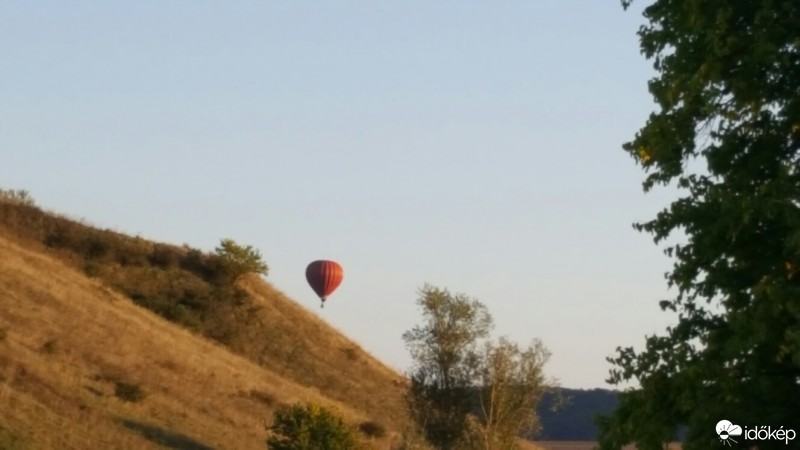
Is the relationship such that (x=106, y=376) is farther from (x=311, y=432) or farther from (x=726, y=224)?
(x=726, y=224)

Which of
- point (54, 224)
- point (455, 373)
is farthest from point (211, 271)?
point (455, 373)

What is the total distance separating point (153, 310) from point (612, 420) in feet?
186

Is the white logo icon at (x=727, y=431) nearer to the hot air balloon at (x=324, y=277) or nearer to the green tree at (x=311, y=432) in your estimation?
the green tree at (x=311, y=432)

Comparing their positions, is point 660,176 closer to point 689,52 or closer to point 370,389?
point 689,52

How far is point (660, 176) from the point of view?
1566 centimetres

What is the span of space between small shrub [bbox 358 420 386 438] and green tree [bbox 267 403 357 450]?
17.1 m

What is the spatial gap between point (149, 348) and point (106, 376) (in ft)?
30.3

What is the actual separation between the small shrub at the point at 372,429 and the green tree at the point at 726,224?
40.1m

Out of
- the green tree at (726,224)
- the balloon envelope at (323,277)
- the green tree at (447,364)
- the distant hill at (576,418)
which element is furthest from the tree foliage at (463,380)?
the distant hill at (576,418)

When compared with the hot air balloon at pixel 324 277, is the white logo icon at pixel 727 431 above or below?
below

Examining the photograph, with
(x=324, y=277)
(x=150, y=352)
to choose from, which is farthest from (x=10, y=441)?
(x=324, y=277)

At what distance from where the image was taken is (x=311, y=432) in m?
36.7

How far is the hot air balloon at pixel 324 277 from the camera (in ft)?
249

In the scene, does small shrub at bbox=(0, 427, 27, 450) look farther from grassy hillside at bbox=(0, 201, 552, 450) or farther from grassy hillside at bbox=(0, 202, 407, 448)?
grassy hillside at bbox=(0, 202, 407, 448)
